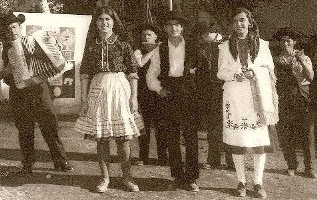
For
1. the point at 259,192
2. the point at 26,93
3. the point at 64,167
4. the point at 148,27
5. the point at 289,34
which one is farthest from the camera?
the point at 148,27

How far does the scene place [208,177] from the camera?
24.8 feet

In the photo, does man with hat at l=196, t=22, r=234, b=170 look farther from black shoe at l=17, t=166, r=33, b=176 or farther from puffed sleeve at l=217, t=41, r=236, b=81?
black shoe at l=17, t=166, r=33, b=176

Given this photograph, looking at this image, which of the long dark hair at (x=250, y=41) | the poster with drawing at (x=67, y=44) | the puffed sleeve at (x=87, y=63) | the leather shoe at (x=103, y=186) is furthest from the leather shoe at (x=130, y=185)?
the poster with drawing at (x=67, y=44)

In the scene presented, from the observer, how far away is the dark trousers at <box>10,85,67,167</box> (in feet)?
24.2

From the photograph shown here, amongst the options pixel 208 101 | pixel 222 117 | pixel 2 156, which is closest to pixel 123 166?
pixel 222 117

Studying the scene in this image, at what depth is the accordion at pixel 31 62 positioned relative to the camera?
718 centimetres

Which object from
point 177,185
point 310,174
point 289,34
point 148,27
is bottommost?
point 310,174

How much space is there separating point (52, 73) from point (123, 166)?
1.68m

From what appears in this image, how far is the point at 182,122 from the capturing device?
21.7ft

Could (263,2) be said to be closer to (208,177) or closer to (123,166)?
(208,177)

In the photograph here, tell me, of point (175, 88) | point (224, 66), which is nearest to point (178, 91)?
point (175, 88)

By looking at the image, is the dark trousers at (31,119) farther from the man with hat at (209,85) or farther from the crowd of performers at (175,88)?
the man with hat at (209,85)

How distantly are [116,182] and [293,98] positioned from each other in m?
2.92

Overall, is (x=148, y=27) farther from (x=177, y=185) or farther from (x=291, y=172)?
(x=291, y=172)
